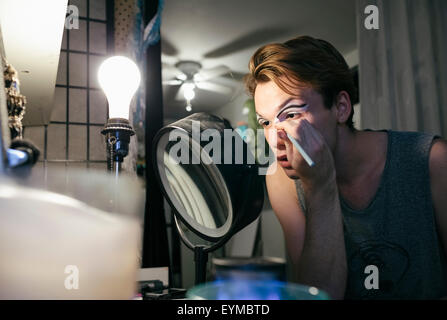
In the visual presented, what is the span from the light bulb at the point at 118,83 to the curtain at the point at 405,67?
1.09 m

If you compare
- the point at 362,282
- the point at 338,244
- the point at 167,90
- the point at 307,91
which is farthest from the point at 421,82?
the point at 167,90

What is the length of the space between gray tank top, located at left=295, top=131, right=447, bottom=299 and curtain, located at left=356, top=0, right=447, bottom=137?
58 centimetres

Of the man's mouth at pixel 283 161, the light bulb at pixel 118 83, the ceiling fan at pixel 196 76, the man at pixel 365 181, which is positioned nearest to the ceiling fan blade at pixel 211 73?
the ceiling fan at pixel 196 76

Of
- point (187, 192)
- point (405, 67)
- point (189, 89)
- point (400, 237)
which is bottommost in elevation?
point (400, 237)

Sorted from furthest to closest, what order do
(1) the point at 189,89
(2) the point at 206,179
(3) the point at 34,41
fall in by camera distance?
(1) the point at 189,89 < (3) the point at 34,41 < (2) the point at 206,179

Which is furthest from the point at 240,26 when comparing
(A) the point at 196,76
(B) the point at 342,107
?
(B) the point at 342,107

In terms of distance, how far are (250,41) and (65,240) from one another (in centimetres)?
242

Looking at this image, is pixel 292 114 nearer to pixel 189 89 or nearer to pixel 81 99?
pixel 81 99

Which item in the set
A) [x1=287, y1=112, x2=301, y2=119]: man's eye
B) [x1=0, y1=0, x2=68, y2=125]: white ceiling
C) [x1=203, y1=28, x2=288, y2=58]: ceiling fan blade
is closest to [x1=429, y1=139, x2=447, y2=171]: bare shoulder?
[x1=287, y1=112, x2=301, y2=119]: man's eye

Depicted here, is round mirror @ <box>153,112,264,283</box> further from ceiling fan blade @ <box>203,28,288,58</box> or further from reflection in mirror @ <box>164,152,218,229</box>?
ceiling fan blade @ <box>203,28,288,58</box>

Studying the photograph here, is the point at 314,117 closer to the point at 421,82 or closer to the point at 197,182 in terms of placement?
the point at 197,182

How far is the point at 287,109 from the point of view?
2.24 feet

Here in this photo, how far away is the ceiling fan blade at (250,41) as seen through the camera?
230 cm
